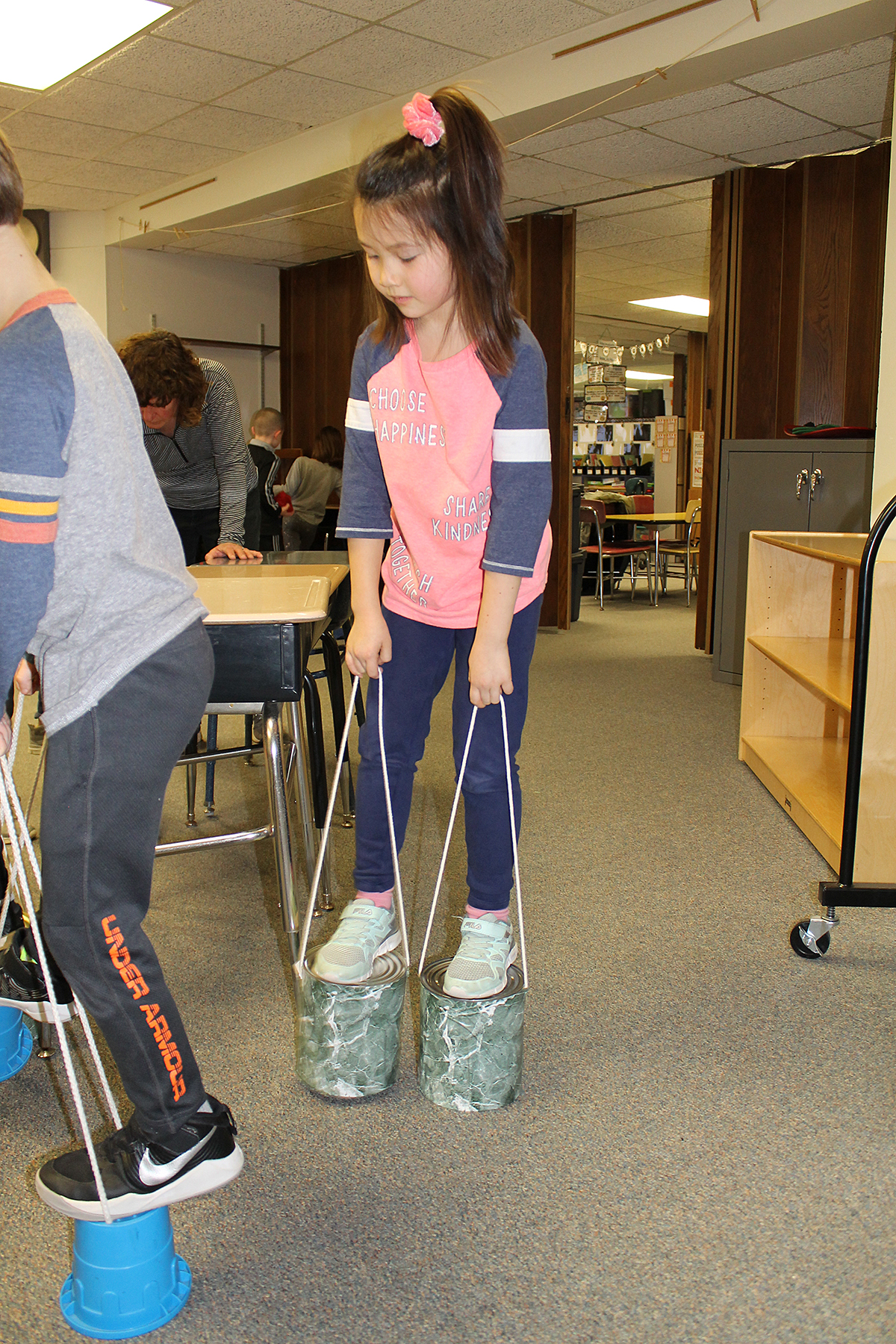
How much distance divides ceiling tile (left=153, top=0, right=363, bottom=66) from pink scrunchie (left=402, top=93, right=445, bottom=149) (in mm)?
3221

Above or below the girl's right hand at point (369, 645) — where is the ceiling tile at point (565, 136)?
above

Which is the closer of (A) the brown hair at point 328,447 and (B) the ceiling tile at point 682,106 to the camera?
(B) the ceiling tile at point 682,106

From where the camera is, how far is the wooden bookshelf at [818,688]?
2145 mm

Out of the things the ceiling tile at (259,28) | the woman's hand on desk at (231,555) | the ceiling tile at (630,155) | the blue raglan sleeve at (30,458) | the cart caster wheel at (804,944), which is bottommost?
the cart caster wheel at (804,944)

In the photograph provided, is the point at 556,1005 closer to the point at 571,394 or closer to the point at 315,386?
the point at 571,394

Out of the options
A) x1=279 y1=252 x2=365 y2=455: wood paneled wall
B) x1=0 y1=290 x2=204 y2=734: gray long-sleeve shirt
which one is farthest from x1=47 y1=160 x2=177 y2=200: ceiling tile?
x1=0 y1=290 x2=204 y2=734: gray long-sleeve shirt

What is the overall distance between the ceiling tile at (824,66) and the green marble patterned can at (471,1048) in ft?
12.7

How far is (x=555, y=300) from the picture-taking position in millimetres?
6223

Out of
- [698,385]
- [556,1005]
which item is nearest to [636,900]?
[556,1005]

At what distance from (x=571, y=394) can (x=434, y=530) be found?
5.06 m

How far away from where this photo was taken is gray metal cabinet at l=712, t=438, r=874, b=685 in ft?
14.1

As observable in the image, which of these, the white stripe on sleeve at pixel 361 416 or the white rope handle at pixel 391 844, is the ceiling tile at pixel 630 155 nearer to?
the white stripe on sleeve at pixel 361 416

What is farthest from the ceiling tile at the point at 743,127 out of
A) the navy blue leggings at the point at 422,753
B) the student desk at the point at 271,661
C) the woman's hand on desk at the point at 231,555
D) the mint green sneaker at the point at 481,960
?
the mint green sneaker at the point at 481,960

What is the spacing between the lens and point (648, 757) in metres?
3.46
